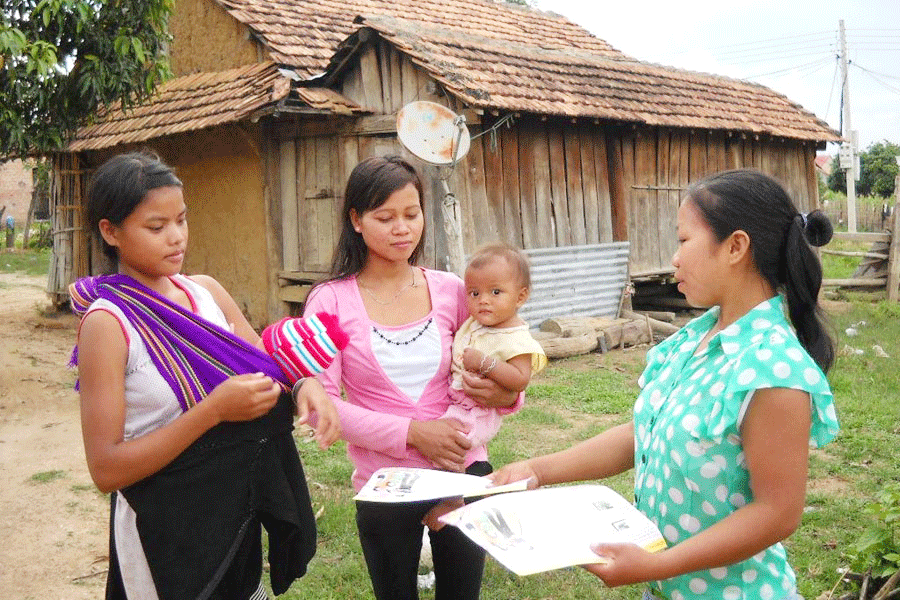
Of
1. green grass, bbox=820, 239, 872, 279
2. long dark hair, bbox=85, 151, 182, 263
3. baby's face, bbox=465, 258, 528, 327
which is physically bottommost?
green grass, bbox=820, 239, 872, 279

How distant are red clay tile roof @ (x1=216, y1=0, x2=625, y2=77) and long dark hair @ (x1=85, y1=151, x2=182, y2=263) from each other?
7.63 metres

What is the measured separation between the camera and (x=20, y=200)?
3259cm

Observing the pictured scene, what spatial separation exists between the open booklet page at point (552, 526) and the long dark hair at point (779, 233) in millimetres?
529

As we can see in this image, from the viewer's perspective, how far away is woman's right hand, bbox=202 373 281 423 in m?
1.90

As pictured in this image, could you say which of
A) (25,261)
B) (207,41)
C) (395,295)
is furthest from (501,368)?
(25,261)

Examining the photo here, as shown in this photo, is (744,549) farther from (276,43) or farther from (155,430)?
(276,43)

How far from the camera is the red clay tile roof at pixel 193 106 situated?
28.4 ft

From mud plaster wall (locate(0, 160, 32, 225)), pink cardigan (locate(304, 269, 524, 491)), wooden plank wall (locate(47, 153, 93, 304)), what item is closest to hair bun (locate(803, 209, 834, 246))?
pink cardigan (locate(304, 269, 524, 491))

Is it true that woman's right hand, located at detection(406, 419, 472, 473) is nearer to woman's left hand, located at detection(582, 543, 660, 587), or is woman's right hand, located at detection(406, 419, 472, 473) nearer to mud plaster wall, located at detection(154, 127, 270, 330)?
woman's left hand, located at detection(582, 543, 660, 587)

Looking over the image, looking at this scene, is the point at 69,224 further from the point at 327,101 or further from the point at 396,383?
the point at 396,383

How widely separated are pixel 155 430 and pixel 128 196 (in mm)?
565

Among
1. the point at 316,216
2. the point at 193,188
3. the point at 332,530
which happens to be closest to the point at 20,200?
the point at 193,188

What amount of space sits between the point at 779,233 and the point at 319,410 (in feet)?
3.63

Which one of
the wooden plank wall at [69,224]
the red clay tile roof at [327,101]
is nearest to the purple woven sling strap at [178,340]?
the red clay tile roof at [327,101]
